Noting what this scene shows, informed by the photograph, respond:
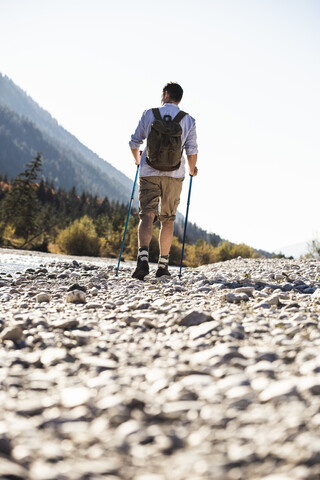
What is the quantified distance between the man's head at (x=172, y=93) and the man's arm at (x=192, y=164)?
82 centimetres

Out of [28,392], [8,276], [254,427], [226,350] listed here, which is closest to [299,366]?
[226,350]

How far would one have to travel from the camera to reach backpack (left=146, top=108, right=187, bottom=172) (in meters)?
4.77

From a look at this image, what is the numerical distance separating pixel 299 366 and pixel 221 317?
1.00 m

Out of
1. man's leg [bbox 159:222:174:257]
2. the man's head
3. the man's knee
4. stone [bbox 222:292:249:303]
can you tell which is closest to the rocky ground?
stone [bbox 222:292:249:303]

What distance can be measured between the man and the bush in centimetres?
1461

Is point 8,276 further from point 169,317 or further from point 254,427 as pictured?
point 254,427

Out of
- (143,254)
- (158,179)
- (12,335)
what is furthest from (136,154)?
(12,335)

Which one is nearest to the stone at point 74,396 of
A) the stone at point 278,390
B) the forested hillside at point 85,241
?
the stone at point 278,390

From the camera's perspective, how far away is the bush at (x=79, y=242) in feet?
63.5

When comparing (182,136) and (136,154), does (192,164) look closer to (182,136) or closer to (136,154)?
(182,136)

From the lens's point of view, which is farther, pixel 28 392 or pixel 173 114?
pixel 173 114

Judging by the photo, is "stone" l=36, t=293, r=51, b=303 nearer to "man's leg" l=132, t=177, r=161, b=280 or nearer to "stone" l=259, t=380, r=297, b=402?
"man's leg" l=132, t=177, r=161, b=280

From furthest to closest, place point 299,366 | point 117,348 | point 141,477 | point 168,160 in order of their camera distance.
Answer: point 168,160, point 117,348, point 299,366, point 141,477

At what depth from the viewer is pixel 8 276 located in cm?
611
